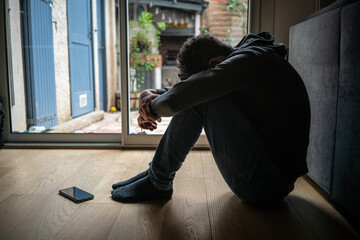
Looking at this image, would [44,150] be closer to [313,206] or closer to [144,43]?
[313,206]

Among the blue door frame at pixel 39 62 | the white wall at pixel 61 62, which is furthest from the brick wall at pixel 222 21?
the blue door frame at pixel 39 62

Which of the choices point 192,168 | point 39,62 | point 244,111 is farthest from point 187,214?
point 39,62

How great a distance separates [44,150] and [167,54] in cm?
276

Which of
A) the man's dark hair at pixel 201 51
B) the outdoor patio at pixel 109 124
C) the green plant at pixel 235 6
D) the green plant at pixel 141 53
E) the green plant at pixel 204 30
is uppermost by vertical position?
the green plant at pixel 235 6

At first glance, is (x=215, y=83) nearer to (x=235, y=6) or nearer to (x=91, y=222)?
(x=91, y=222)

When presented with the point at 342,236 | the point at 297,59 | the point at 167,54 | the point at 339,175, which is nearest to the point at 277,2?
the point at 297,59

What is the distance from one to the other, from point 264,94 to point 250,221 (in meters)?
0.50

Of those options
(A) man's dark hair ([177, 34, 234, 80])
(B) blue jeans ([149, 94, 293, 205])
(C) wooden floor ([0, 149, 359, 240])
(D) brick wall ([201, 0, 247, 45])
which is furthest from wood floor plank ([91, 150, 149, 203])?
(D) brick wall ([201, 0, 247, 45])

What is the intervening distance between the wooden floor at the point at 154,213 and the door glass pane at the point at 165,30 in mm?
1751

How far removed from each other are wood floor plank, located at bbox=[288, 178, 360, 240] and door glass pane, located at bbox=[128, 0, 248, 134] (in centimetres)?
201

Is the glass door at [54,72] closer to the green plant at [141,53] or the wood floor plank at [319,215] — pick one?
the green plant at [141,53]

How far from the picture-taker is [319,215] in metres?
1.32

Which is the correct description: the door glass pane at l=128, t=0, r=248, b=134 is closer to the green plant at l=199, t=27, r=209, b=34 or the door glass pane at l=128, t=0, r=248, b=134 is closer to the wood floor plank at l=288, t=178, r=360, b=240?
the green plant at l=199, t=27, r=209, b=34

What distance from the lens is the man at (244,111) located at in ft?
3.46
